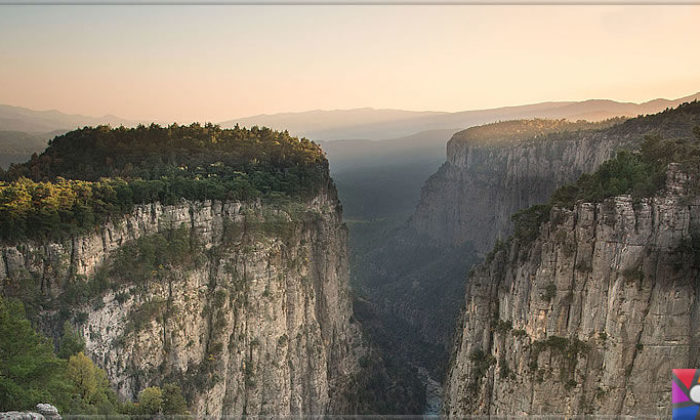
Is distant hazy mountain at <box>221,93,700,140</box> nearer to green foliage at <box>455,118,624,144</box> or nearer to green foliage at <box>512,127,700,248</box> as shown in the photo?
green foliage at <box>455,118,624,144</box>

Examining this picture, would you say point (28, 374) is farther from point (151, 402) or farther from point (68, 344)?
point (151, 402)

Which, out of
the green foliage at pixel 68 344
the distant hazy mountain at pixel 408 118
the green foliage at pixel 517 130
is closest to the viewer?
the green foliage at pixel 68 344

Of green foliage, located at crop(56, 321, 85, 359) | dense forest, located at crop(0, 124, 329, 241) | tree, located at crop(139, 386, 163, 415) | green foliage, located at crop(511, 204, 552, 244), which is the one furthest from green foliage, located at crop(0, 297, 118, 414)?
green foliage, located at crop(511, 204, 552, 244)

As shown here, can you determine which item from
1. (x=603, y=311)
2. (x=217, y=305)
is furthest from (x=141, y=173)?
(x=603, y=311)

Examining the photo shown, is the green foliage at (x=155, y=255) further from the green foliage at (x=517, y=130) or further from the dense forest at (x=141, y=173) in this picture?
the green foliage at (x=517, y=130)

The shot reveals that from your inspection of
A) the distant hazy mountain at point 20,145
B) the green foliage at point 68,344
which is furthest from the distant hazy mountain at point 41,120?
the green foliage at point 68,344

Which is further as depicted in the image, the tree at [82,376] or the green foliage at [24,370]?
the tree at [82,376]

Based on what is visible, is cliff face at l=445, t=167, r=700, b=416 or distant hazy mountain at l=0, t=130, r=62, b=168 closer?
cliff face at l=445, t=167, r=700, b=416
